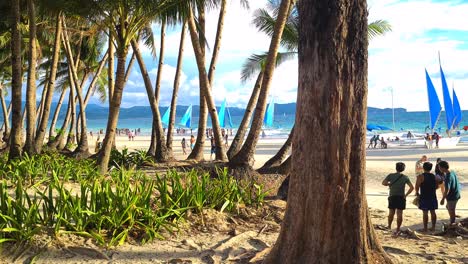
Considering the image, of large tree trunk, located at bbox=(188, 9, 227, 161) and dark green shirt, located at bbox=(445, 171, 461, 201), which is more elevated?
large tree trunk, located at bbox=(188, 9, 227, 161)

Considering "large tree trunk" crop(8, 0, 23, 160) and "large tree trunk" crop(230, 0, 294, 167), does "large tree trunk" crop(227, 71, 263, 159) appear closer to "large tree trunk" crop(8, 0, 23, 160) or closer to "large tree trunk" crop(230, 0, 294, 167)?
"large tree trunk" crop(230, 0, 294, 167)

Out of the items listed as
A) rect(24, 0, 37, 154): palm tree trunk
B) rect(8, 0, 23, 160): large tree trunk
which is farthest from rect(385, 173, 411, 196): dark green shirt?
rect(24, 0, 37, 154): palm tree trunk

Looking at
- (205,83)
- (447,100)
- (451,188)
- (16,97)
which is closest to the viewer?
(451,188)

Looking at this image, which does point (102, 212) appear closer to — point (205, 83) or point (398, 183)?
point (398, 183)

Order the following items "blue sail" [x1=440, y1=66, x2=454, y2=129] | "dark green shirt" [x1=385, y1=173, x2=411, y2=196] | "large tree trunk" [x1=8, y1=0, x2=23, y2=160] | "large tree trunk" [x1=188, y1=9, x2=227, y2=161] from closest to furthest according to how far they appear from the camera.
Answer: "dark green shirt" [x1=385, y1=173, x2=411, y2=196]
"large tree trunk" [x1=8, y1=0, x2=23, y2=160]
"large tree trunk" [x1=188, y1=9, x2=227, y2=161]
"blue sail" [x1=440, y1=66, x2=454, y2=129]

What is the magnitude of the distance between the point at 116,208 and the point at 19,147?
280 inches

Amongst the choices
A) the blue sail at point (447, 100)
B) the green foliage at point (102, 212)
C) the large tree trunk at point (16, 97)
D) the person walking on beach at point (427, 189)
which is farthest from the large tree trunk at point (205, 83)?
the blue sail at point (447, 100)

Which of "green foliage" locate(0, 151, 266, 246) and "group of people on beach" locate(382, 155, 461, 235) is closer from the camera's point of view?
"green foliage" locate(0, 151, 266, 246)

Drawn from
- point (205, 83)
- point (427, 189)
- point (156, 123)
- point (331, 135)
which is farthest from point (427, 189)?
point (156, 123)

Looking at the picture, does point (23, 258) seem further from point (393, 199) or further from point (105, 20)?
point (105, 20)

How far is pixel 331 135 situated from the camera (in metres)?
3.54

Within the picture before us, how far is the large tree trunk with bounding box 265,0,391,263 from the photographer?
3539 mm

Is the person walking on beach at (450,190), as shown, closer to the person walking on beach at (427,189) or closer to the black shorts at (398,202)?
the person walking on beach at (427,189)

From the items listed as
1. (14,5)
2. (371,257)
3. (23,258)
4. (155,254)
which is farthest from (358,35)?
(14,5)
